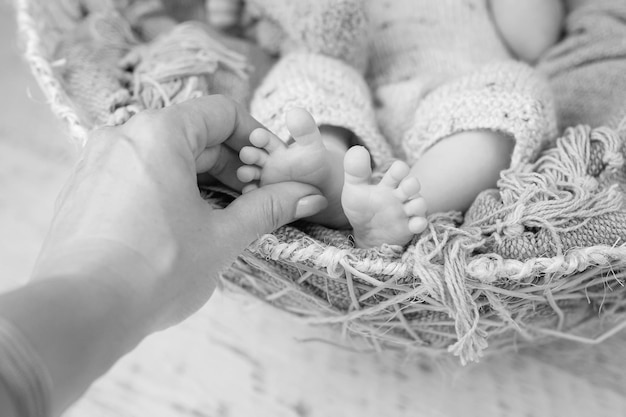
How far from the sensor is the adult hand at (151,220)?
403 millimetres

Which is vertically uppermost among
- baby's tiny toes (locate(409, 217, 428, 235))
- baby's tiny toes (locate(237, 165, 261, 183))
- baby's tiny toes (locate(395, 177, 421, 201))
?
baby's tiny toes (locate(395, 177, 421, 201))

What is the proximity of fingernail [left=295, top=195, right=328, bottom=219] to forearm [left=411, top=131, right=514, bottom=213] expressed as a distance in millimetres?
118

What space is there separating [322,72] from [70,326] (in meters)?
0.52

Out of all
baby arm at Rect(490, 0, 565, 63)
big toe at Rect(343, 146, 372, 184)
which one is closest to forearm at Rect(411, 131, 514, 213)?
big toe at Rect(343, 146, 372, 184)

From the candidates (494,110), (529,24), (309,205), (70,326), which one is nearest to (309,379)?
(309,205)

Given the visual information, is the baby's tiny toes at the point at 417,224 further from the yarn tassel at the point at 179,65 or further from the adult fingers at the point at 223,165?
the yarn tassel at the point at 179,65

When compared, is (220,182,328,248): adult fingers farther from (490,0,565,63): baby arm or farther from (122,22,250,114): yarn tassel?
(490,0,565,63): baby arm

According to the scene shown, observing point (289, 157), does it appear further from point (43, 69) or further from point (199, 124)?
point (43, 69)

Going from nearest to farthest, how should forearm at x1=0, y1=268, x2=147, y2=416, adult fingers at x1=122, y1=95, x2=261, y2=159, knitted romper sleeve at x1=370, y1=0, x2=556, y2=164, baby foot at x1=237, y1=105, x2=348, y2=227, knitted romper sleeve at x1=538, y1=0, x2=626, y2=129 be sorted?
forearm at x1=0, y1=268, x2=147, y2=416 → adult fingers at x1=122, y1=95, x2=261, y2=159 → baby foot at x1=237, y1=105, x2=348, y2=227 → knitted romper sleeve at x1=370, y1=0, x2=556, y2=164 → knitted romper sleeve at x1=538, y1=0, x2=626, y2=129

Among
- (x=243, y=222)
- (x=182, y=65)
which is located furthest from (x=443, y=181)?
(x=182, y=65)

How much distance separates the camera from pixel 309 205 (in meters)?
0.61

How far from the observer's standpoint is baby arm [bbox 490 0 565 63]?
3.10 ft

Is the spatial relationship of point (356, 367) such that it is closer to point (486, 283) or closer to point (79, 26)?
point (486, 283)

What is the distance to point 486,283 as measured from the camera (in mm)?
565
